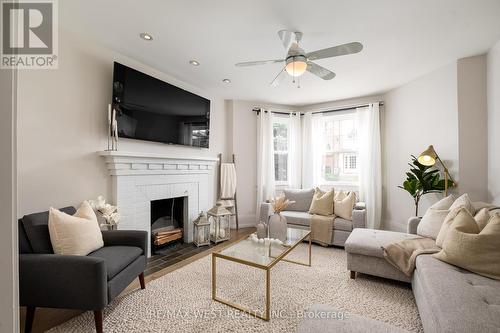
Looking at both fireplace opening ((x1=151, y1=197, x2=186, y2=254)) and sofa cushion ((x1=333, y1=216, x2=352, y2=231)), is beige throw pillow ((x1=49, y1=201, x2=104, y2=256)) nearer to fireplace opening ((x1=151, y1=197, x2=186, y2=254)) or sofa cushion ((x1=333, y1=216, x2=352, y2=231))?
fireplace opening ((x1=151, y1=197, x2=186, y2=254))

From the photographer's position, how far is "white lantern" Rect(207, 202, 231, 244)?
11.7ft

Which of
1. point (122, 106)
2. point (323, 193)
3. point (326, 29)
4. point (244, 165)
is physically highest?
point (326, 29)

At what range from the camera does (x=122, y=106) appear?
8.52 ft

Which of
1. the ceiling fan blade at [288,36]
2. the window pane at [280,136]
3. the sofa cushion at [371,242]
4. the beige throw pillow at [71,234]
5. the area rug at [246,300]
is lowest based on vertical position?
the area rug at [246,300]

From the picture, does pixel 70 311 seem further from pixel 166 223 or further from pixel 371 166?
pixel 371 166

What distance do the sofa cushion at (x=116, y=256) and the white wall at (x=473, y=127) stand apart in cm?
386

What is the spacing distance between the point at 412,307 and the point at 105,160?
11.1 feet

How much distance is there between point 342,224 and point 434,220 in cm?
121

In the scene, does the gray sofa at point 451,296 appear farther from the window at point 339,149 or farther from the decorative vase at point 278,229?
the window at point 339,149

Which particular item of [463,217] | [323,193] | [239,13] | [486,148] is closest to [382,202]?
[323,193]

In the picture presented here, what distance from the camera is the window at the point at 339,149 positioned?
4488mm

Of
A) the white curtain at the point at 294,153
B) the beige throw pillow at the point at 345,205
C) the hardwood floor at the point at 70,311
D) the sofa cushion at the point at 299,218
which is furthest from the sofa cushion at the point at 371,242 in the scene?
the white curtain at the point at 294,153

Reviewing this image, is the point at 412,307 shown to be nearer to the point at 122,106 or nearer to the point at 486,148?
the point at 486,148

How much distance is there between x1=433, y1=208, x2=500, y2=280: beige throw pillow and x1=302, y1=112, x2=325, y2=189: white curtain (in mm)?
2945
